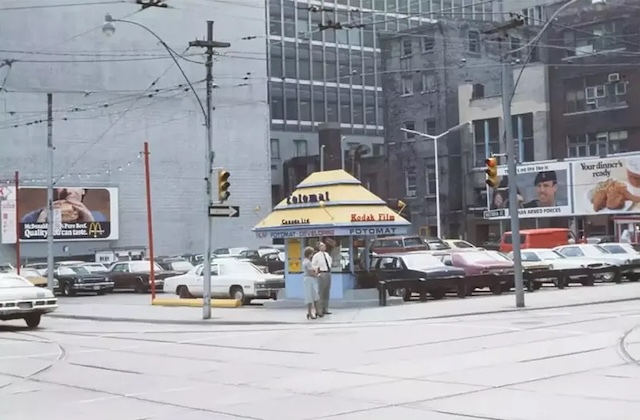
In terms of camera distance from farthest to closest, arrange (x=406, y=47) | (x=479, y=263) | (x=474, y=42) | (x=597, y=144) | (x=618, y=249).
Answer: (x=406, y=47) → (x=474, y=42) → (x=597, y=144) → (x=618, y=249) → (x=479, y=263)

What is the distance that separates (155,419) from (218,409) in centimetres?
79

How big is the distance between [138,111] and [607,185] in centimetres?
3180

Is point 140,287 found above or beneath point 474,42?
beneath

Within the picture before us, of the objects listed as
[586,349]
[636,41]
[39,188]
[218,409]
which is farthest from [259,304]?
[636,41]

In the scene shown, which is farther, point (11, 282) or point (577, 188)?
point (577, 188)

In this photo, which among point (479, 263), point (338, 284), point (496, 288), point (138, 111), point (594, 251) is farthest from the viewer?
point (138, 111)

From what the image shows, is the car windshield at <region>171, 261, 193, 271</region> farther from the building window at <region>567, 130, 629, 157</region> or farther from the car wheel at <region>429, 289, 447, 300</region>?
the building window at <region>567, 130, 629, 157</region>

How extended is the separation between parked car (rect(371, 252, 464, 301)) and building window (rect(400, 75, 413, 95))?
144 feet

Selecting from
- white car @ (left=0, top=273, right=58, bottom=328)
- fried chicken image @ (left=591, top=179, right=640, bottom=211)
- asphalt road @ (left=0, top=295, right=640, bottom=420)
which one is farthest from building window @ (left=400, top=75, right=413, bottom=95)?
asphalt road @ (left=0, top=295, right=640, bottom=420)

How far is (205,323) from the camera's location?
1001 inches

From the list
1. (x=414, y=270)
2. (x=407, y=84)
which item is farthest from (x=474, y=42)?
(x=414, y=270)

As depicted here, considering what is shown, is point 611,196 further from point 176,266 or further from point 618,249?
point 176,266

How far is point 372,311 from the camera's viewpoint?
26.0 m

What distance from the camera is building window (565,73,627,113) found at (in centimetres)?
6250
